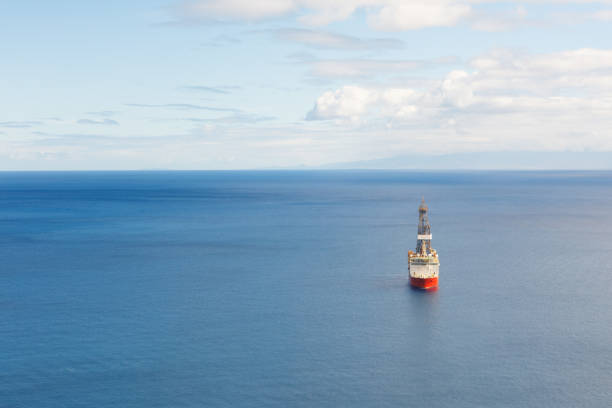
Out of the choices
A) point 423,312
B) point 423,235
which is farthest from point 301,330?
point 423,235

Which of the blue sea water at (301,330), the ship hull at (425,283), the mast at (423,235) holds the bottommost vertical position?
the blue sea water at (301,330)

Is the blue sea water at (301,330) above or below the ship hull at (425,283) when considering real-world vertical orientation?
below

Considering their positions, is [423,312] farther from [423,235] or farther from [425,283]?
[423,235]

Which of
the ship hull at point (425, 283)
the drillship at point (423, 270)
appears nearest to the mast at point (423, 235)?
the drillship at point (423, 270)

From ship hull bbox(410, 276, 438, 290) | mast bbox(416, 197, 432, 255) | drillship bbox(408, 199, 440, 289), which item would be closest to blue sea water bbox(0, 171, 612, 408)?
ship hull bbox(410, 276, 438, 290)

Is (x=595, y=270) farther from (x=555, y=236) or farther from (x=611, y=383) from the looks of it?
(x=611, y=383)

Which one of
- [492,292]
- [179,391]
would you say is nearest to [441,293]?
[492,292]

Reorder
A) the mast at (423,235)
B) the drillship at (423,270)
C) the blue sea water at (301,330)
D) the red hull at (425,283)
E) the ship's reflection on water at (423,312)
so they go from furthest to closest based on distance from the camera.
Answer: the mast at (423,235)
the drillship at (423,270)
the red hull at (425,283)
the ship's reflection on water at (423,312)
the blue sea water at (301,330)

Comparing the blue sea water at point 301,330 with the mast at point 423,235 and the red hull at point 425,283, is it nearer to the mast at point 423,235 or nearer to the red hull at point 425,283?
the red hull at point 425,283

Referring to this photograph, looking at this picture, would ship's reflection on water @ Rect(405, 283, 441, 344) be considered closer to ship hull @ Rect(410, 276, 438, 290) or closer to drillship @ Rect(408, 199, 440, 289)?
ship hull @ Rect(410, 276, 438, 290)

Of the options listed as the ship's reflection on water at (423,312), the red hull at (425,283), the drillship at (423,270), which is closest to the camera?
the ship's reflection on water at (423,312)

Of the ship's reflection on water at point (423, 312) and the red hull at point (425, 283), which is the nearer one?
the ship's reflection on water at point (423, 312)
